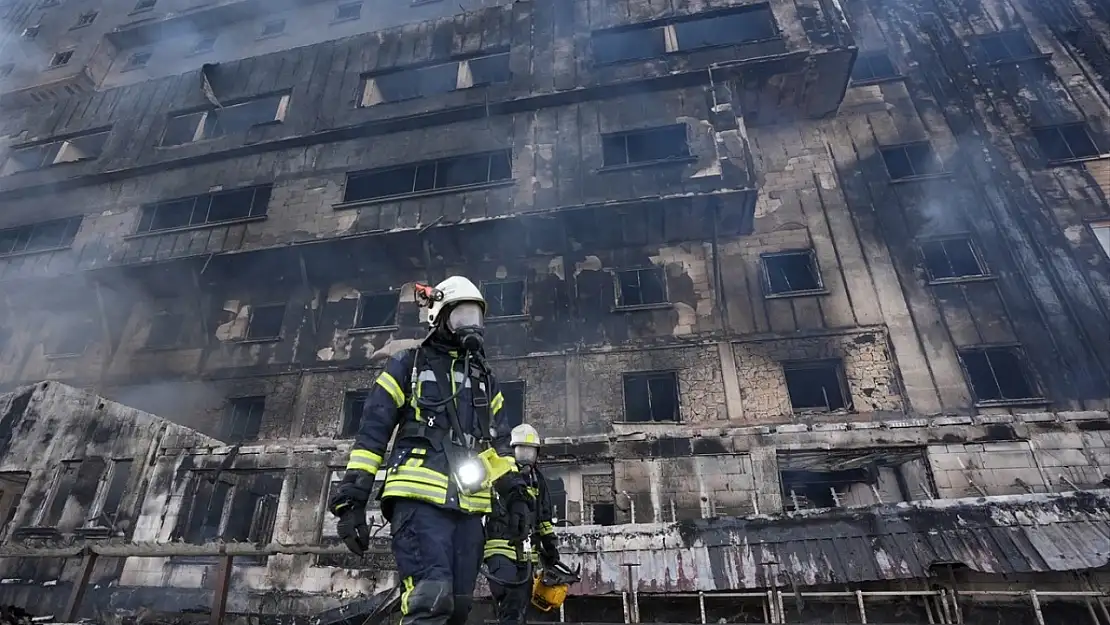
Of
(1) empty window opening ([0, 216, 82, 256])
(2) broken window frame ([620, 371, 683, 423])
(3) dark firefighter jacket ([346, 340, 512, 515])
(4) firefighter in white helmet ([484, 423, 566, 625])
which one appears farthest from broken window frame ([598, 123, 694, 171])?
(1) empty window opening ([0, 216, 82, 256])

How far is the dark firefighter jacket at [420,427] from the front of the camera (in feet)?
11.5

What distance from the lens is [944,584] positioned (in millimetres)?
6598

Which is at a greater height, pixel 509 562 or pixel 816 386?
pixel 816 386

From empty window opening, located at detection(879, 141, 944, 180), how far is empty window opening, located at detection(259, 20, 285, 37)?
23.9 metres

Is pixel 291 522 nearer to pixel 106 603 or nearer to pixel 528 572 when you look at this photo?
pixel 106 603

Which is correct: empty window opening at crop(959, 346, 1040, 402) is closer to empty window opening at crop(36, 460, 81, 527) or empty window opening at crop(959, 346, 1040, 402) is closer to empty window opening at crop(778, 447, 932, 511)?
empty window opening at crop(778, 447, 932, 511)

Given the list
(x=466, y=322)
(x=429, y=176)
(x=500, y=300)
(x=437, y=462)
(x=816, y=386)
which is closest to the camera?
(x=437, y=462)

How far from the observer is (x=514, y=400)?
1214 centimetres

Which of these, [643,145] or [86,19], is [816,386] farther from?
[86,19]

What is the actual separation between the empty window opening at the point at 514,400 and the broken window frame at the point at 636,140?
5.73m

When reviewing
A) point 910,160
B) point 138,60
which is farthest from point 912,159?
point 138,60

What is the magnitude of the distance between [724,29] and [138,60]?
26.3m

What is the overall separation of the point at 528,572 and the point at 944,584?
18.8ft

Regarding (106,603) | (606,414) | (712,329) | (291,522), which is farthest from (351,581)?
(712,329)
